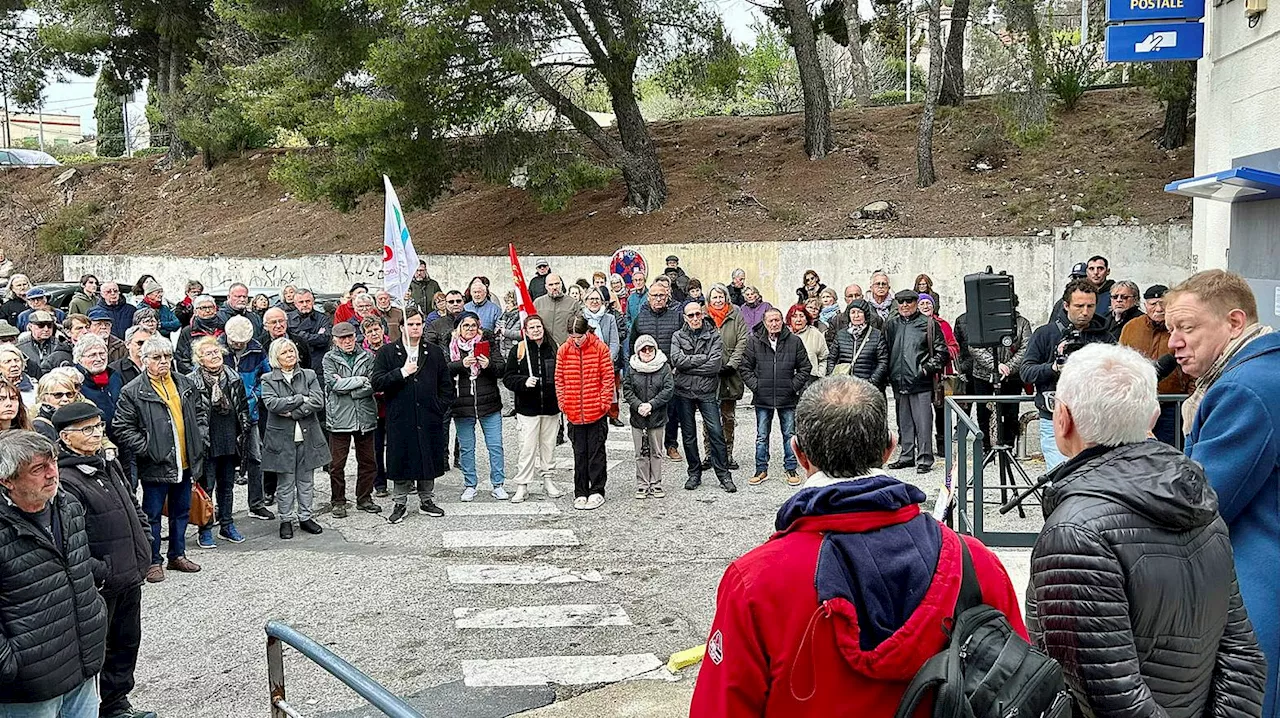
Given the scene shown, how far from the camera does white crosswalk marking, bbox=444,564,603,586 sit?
8.49m

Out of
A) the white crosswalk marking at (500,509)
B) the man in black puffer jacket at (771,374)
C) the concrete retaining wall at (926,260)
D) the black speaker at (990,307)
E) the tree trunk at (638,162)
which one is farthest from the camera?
the tree trunk at (638,162)

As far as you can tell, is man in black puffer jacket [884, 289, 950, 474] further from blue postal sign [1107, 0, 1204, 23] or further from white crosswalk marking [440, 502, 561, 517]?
blue postal sign [1107, 0, 1204, 23]

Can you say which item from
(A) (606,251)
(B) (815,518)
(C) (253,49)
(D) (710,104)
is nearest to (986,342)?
(B) (815,518)

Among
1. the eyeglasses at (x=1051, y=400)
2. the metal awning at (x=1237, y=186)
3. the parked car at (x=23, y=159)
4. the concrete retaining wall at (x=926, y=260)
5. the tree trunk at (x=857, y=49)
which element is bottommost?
the eyeglasses at (x=1051, y=400)

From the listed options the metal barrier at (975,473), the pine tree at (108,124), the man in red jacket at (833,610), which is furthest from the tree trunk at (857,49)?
the pine tree at (108,124)

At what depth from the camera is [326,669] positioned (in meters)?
3.27

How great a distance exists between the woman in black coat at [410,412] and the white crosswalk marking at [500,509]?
274 millimetres

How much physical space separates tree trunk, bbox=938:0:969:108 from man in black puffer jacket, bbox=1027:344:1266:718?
24.4 metres

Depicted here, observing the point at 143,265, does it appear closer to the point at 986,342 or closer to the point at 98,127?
the point at 98,127

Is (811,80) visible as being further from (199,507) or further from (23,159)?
(23,159)

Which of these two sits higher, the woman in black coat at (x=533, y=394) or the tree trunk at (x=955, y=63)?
the tree trunk at (x=955, y=63)

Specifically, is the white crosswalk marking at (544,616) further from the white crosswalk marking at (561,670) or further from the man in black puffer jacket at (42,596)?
the man in black puffer jacket at (42,596)

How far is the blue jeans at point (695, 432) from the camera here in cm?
1170

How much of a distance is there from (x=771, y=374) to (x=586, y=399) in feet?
7.58
